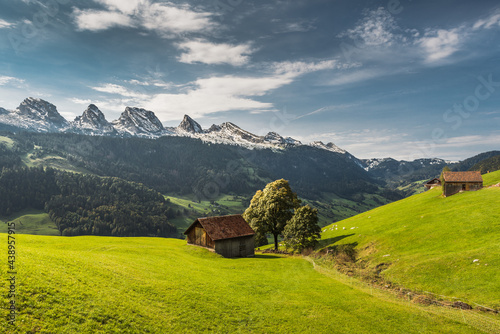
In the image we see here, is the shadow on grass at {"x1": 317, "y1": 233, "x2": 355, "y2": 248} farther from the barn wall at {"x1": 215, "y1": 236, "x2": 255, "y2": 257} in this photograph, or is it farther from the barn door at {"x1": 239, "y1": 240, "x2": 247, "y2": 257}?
the barn door at {"x1": 239, "y1": 240, "x2": 247, "y2": 257}

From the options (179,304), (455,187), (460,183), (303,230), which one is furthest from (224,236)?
(460,183)

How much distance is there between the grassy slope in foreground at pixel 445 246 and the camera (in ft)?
98.1

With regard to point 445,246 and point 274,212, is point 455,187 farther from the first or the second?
point 274,212

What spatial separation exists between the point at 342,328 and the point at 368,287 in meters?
15.3

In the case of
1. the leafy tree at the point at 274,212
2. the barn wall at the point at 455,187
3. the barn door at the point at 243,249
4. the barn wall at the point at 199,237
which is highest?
the barn wall at the point at 455,187

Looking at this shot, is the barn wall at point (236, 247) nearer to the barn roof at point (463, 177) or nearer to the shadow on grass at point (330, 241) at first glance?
the shadow on grass at point (330, 241)

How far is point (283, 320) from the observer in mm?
23469

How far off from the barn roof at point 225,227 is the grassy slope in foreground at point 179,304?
956 inches

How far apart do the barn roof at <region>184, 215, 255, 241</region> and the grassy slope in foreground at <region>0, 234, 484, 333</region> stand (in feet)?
79.7

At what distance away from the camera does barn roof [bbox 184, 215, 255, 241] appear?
59366mm

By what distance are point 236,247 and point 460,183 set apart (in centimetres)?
6310

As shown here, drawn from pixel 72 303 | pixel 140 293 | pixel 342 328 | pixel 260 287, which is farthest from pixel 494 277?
pixel 72 303

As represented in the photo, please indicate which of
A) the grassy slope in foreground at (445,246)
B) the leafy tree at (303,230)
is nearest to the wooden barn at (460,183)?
the grassy slope in foreground at (445,246)

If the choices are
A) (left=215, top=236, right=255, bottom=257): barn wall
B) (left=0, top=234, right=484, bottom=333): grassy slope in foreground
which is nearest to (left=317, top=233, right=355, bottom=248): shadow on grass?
(left=215, top=236, right=255, bottom=257): barn wall
